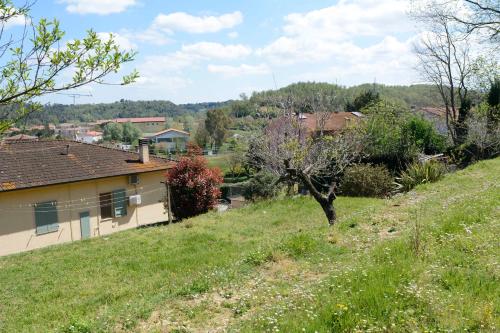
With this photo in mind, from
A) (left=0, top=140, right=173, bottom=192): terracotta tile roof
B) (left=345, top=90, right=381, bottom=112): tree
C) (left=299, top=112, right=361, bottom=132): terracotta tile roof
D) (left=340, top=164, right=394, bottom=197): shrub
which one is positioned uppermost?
(left=345, top=90, right=381, bottom=112): tree

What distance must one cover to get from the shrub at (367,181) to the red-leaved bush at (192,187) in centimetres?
608

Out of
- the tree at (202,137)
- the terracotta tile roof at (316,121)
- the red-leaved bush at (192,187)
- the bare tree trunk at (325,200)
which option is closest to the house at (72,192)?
the red-leaved bush at (192,187)

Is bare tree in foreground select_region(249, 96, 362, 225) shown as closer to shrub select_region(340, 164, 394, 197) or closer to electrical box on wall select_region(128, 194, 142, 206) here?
shrub select_region(340, 164, 394, 197)

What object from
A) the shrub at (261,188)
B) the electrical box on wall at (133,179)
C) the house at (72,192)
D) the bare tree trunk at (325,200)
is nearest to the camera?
the bare tree trunk at (325,200)

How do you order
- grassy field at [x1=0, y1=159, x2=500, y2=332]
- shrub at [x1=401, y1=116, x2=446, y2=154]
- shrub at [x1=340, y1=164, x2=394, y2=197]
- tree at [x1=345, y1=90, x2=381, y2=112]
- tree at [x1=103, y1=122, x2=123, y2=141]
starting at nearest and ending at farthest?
grassy field at [x1=0, y1=159, x2=500, y2=332] < shrub at [x1=340, y1=164, x2=394, y2=197] < shrub at [x1=401, y1=116, x2=446, y2=154] < tree at [x1=345, y1=90, x2=381, y2=112] < tree at [x1=103, y1=122, x2=123, y2=141]

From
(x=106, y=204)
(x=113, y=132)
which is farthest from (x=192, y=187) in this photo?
(x=113, y=132)

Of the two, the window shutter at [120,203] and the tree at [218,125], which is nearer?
the window shutter at [120,203]

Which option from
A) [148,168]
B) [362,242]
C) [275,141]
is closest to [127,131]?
[148,168]

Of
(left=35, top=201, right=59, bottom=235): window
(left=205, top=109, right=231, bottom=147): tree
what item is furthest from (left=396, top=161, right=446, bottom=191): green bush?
(left=205, top=109, right=231, bottom=147): tree

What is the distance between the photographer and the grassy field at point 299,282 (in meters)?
4.07

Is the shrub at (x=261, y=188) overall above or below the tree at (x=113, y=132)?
below

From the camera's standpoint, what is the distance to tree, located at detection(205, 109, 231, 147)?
71.2 m

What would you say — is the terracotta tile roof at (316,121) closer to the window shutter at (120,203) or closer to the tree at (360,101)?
the window shutter at (120,203)

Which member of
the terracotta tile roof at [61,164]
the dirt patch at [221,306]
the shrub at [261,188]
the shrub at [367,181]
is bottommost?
the shrub at [261,188]
